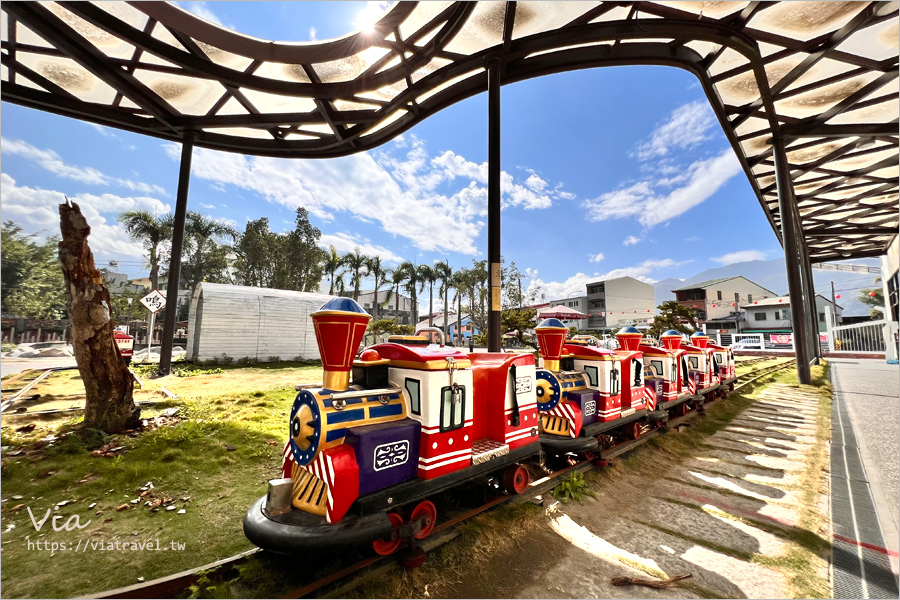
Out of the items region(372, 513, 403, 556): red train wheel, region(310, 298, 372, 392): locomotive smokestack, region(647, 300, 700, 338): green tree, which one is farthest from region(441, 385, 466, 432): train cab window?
region(647, 300, 700, 338): green tree

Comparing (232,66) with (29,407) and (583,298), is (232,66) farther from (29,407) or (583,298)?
(583,298)

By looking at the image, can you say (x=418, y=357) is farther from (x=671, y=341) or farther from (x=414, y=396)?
(x=671, y=341)

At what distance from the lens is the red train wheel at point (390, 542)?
3586 millimetres

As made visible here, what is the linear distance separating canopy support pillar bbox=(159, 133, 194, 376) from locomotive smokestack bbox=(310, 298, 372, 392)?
12.0 meters

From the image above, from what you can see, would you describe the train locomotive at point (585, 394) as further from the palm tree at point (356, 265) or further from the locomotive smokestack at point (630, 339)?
the palm tree at point (356, 265)

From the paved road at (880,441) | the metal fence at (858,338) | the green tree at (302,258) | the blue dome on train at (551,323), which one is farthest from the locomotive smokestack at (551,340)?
the metal fence at (858,338)

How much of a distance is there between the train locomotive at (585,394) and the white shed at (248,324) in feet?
48.1

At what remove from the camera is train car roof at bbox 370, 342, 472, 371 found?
→ 13.3 ft

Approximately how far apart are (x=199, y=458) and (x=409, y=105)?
13.5m

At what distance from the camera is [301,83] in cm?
1283

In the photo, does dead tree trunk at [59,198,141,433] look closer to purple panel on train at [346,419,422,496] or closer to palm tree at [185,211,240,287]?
purple panel on train at [346,419,422,496]

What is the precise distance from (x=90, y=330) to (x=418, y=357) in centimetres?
678

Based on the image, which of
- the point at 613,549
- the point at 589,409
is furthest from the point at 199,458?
the point at 589,409

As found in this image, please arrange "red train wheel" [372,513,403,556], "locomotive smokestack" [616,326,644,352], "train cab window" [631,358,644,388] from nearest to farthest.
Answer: "red train wheel" [372,513,403,556] < "train cab window" [631,358,644,388] < "locomotive smokestack" [616,326,644,352]
